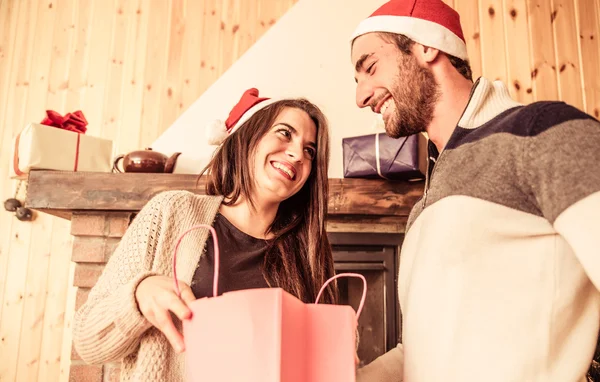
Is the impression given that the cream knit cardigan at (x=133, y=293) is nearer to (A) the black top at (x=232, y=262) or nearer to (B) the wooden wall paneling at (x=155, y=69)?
(A) the black top at (x=232, y=262)

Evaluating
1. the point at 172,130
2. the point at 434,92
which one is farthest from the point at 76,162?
the point at 434,92

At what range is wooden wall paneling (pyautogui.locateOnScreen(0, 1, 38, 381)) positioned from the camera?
232 centimetres

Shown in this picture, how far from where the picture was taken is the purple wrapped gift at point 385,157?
69.0 inches

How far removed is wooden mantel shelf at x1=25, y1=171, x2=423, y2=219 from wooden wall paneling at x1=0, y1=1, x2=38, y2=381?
74cm

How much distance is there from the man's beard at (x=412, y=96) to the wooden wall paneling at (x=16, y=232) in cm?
207

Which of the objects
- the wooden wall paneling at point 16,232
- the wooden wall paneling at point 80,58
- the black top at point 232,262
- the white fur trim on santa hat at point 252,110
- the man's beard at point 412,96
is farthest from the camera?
the wooden wall paneling at point 80,58

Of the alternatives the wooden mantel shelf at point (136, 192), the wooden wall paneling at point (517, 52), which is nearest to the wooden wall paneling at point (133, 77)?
the wooden mantel shelf at point (136, 192)

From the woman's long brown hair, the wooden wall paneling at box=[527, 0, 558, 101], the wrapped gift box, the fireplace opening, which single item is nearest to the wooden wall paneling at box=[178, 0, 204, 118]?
the wrapped gift box

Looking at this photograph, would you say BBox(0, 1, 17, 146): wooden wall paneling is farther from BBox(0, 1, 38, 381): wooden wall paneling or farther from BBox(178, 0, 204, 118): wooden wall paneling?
BBox(178, 0, 204, 118): wooden wall paneling

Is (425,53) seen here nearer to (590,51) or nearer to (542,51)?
(542,51)

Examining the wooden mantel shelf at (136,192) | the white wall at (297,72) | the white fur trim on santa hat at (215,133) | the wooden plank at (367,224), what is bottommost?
the wooden plank at (367,224)

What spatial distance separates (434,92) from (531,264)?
1.56ft

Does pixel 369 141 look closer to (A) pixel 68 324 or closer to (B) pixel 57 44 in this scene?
(A) pixel 68 324

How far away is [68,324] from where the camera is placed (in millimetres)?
2318
